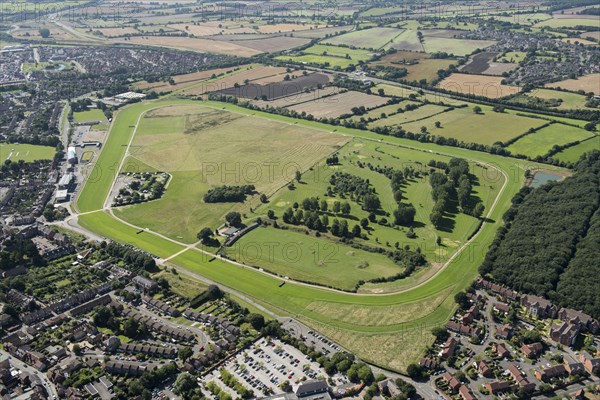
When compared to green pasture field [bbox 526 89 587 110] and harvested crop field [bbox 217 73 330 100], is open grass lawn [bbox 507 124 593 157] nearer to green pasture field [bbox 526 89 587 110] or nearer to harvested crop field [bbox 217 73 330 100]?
green pasture field [bbox 526 89 587 110]

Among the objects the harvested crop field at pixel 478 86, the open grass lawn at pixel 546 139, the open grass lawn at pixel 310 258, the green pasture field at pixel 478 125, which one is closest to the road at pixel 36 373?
the open grass lawn at pixel 310 258

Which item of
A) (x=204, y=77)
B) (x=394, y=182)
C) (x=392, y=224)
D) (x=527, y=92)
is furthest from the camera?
(x=204, y=77)

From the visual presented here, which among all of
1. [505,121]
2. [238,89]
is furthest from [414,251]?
[238,89]

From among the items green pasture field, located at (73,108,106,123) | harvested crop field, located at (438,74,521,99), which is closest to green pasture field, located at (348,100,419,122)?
harvested crop field, located at (438,74,521,99)

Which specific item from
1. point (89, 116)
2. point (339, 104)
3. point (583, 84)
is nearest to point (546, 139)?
point (583, 84)

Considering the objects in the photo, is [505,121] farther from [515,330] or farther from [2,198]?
[2,198]

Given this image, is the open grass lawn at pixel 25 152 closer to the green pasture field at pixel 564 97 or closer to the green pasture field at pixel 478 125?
the green pasture field at pixel 478 125
